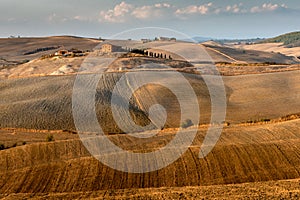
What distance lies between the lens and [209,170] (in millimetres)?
23531

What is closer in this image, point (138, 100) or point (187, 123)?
point (187, 123)

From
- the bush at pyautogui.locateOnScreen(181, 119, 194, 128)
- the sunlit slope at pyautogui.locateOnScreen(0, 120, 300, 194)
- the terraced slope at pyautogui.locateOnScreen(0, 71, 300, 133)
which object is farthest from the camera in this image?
the terraced slope at pyautogui.locateOnScreen(0, 71, 300, 133)

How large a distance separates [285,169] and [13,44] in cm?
17703

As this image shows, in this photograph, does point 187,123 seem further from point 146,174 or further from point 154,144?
point 146,174

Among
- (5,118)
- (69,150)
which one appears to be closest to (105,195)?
(69,150)

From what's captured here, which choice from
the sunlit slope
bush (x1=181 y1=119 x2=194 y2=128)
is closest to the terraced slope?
bush (x1=181 y1=119 x2=194 y2=128)

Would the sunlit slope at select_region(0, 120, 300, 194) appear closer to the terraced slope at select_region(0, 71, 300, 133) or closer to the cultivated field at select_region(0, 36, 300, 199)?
the cultivated field at select_region(0, 36, 300, 199)

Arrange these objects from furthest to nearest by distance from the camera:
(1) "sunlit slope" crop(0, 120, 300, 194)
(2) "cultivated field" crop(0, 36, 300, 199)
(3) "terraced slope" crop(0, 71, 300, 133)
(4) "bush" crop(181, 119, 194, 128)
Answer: (3) "terraced slope" crop(0, 71, 300, 133) < (4) "bush" crop(181, 119, 194, 128) < (1) "sunlit slope" crop(0, 120, 300, 194) < (2) "cultivated field" crop(0, 36, 300, 199)

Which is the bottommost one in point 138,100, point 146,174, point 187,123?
point 187,123

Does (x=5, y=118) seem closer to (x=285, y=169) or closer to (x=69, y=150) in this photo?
(x=69, y=150)

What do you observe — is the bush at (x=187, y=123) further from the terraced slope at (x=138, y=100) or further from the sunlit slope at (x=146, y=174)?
the sunlit slope at (x=146, y=174)

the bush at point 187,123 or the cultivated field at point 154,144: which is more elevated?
the cultivated field at point 154,144

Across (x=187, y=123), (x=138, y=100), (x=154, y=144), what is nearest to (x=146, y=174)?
(x=154, y=144)

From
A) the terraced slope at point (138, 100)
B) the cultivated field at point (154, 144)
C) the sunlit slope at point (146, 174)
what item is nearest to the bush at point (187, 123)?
the cultivated field at point (154, 144)
